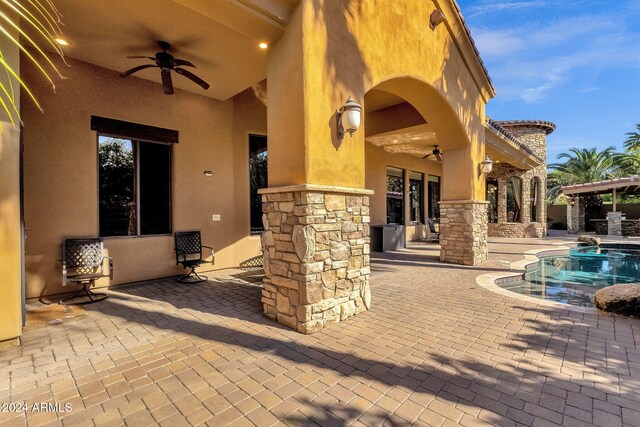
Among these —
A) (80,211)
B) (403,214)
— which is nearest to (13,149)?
(80,211)

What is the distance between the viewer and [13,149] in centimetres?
289

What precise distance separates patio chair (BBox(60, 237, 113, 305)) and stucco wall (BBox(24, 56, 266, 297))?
243 millimetres

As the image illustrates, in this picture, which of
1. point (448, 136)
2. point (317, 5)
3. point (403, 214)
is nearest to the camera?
point (317, 5)

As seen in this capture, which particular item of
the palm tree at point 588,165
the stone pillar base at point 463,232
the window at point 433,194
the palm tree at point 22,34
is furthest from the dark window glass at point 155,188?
the palm tree at point 588,165

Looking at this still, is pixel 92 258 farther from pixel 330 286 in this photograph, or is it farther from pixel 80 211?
pixel 330 286

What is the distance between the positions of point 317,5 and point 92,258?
497 cm

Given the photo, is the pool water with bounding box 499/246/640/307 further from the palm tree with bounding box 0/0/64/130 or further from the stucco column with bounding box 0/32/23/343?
the stucco column with bounding box 0/32/23/343

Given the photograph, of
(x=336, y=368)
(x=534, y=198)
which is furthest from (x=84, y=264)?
(x=534, y=198)

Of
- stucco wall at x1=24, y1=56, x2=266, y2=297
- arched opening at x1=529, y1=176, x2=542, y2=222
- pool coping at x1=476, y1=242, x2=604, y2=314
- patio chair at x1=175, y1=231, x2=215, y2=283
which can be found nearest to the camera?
pool coping at x1=476, y1=242, x2=604, y2=314

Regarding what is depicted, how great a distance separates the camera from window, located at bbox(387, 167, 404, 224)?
11.8 m

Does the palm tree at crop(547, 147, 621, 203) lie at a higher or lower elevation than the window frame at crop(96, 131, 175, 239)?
higher

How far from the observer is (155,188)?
5.74 metres

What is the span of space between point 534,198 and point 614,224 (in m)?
4.13

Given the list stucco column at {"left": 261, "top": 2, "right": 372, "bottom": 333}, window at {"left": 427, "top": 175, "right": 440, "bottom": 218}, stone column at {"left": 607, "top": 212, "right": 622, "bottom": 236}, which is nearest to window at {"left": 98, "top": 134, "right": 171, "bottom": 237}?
stucco column at {"left": 261, "top": 2, "right": 372, "bottom": 333}
